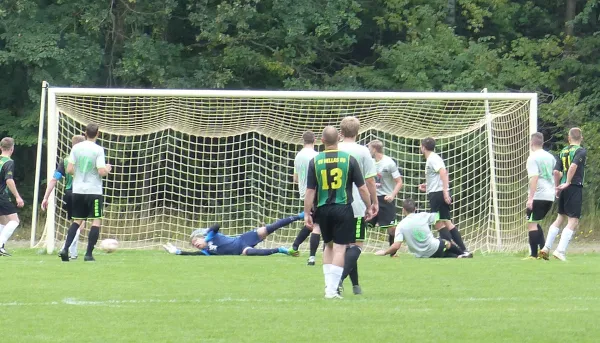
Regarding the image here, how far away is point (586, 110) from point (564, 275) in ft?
52.7

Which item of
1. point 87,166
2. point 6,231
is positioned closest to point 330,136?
point 87,166

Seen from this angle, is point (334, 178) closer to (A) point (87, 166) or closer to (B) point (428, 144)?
(A) point (87, 166)

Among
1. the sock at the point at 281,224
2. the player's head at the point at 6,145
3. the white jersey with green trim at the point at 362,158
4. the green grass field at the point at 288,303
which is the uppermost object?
the player's head at the point at 6,145

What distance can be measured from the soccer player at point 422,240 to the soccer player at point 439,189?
150 mm

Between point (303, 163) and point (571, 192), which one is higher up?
point (303, 163)

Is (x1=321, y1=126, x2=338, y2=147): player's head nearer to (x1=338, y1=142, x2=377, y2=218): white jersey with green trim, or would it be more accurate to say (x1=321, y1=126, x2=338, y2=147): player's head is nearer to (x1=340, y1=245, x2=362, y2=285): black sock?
→ (x1=338, y1=142, x2=377, y2=218): white jersey with green trim

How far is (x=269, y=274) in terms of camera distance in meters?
13.4

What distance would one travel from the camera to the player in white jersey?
15.6m

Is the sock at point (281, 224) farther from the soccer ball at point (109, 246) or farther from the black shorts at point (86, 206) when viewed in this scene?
the black shorts at point (86, 206)

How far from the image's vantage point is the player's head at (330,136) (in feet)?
33.7

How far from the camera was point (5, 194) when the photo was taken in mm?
17812

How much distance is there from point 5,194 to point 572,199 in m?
8.46

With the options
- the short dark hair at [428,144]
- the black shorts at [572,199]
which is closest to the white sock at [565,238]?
the black shorts at [572,199]

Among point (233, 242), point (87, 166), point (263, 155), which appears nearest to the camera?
point (87, 166)
